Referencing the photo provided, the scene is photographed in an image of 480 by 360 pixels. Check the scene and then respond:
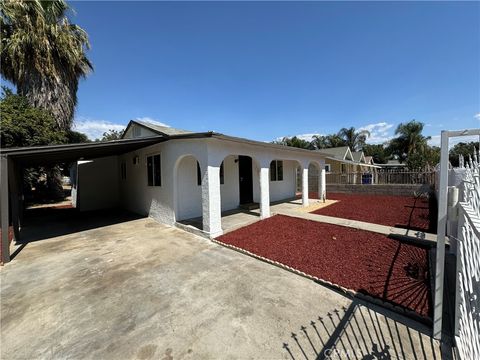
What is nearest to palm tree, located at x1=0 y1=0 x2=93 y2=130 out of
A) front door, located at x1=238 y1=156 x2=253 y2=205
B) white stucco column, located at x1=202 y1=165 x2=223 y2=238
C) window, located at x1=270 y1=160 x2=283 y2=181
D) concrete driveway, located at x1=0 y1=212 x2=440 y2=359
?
front door, located at x1=238 y1=156 x2=253 y2=205

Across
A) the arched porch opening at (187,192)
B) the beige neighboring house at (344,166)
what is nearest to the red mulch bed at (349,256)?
the arched porch opening at (187,192)

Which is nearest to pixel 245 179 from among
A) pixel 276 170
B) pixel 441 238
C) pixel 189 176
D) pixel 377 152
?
pixel 276 170

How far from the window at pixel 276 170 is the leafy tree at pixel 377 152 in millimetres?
39861

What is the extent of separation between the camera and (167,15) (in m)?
7.62

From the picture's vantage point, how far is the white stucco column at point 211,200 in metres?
5.97

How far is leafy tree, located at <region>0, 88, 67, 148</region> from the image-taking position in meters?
10.5

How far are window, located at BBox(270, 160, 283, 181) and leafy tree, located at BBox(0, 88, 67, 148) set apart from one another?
1219cm

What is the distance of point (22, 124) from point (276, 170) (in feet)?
43.7

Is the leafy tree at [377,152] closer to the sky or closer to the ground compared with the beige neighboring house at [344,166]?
closer to the sky

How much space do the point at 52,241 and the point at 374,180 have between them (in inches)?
708

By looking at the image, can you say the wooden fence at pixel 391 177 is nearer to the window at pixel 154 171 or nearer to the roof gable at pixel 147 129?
the roof gable at pixel 147 129

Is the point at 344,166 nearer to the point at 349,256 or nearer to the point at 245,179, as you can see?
the point at 245,179

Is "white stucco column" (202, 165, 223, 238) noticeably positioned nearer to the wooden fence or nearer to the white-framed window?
the white-framed window

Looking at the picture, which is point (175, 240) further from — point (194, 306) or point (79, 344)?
point (79, 344)
